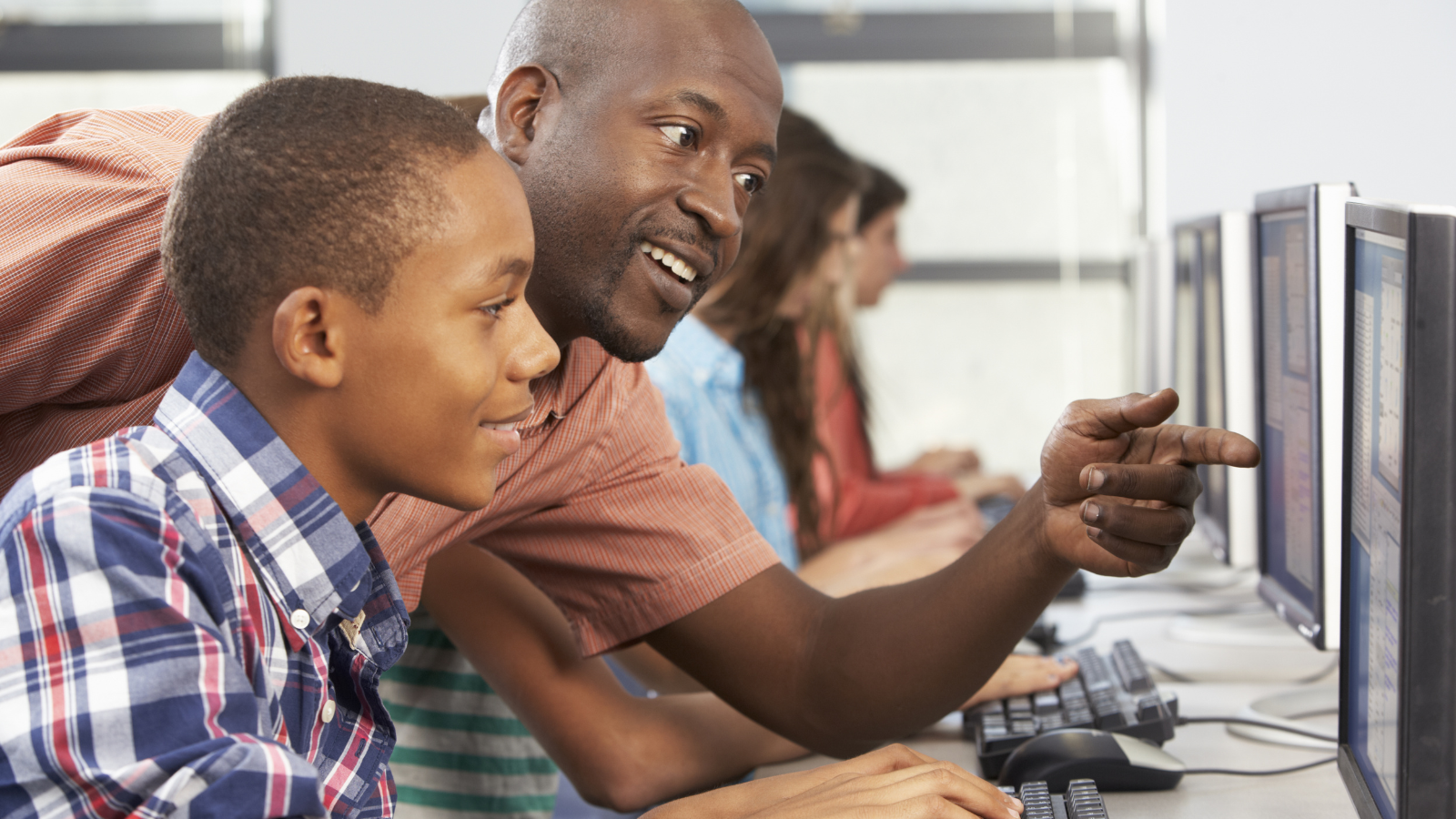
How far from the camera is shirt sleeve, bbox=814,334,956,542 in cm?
243

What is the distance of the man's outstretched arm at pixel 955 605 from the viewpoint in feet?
2.82

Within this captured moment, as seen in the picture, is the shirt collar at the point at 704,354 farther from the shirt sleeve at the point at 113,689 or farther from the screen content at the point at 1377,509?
the shirt sleeve at the point at 113,689

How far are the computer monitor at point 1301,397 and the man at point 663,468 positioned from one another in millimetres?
267

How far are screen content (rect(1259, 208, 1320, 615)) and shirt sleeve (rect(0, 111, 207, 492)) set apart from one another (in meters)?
0.89

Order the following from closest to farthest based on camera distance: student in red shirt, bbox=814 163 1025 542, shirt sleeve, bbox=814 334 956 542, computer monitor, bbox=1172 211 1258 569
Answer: computer monitor, bbox=1172 211 1258 569 → shirt sleeve, bbox=814 334 956 542 → student in red shirt, bbox=814 163 1025 542

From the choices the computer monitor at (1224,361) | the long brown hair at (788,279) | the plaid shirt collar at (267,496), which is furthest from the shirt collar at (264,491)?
the long brown hair at (788,279)

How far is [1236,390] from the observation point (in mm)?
1513

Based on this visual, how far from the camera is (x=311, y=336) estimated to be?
27.4 inches

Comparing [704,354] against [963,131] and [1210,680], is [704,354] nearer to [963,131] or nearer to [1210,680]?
[1210,680]

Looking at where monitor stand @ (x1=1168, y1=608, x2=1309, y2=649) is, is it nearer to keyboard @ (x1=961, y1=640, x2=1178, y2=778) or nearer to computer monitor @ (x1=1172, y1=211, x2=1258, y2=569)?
computer monitor @ (x1=1172, y1=211, x2=1258, y2=569)

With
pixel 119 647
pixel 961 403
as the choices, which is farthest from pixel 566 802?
pixel 961 403

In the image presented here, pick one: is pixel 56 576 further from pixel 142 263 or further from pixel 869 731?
pixel 869 731

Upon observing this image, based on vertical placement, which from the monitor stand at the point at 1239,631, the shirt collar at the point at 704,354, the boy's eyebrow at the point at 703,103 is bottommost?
the monitor stand at the point at 1239,631

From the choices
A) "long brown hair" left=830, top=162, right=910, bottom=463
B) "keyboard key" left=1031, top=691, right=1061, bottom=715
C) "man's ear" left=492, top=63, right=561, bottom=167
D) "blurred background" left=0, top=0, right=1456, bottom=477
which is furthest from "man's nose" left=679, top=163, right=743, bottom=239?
"blurred background" left=0, top=0, right=1456, bottom=477
